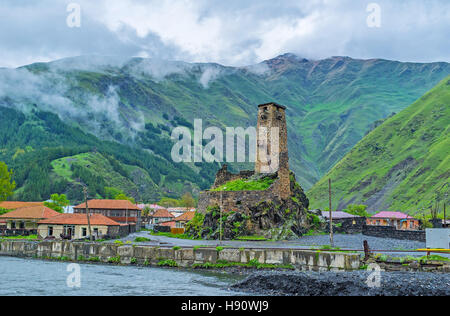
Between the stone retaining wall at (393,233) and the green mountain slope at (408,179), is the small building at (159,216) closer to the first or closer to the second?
the green mountain slope at (408,179)

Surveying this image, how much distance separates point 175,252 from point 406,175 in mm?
152119

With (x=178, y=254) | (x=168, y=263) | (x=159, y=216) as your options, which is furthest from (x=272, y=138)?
(x=159, y=216)

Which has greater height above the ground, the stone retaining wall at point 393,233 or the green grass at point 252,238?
the stone retaining wall at point 393,233

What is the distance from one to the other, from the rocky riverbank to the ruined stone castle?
29.0 metres

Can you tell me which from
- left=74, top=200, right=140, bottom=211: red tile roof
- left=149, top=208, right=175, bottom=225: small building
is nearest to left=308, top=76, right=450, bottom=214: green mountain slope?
left=149, top=208, right=175, bottom=225: small building

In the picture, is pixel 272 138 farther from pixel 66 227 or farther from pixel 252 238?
pixel 66 227

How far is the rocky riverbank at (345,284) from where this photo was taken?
23328 millimetres

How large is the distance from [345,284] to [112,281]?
15583 mm

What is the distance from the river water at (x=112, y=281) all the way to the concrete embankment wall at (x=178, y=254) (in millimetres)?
1557

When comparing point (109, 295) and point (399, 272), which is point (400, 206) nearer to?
point (399, 272)

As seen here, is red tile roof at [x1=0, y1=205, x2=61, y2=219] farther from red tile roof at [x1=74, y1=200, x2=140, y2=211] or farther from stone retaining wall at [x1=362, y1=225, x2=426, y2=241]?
stone retaining wall at [x1=362, y1=225, x2=426, y2=241]

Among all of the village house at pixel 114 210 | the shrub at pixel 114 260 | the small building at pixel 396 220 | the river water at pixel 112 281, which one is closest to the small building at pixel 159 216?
the village house at pixel 114 210

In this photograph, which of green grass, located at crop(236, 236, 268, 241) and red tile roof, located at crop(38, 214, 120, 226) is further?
red tile roof, located at crop(38, 214, 120, 226)

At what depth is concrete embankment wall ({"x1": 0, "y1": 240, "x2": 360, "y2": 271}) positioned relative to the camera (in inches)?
1221
